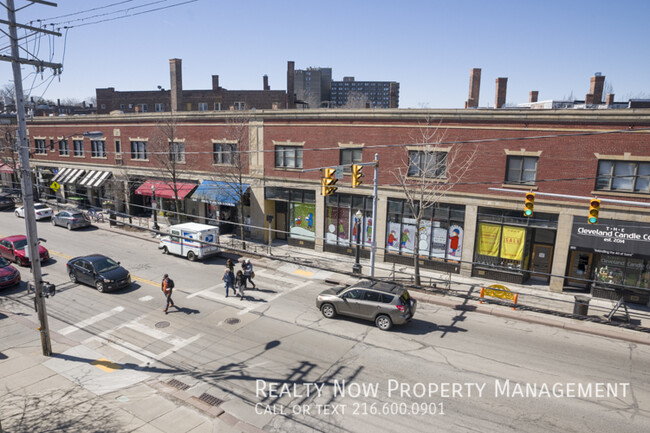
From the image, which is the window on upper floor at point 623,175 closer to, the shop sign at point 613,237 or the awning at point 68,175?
the shop sign at point 613,237

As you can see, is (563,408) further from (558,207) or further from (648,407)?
(558,207)

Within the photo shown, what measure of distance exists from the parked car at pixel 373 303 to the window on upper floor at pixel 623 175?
11976 mm

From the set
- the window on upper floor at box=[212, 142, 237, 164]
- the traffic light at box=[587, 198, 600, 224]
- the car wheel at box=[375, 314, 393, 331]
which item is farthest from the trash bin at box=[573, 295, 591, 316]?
the window on upper floor at box=[212, 142, 237, 164]

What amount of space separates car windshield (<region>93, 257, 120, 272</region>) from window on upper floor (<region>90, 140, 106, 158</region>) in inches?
912

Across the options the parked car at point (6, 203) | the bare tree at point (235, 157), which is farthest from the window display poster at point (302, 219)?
the parked car at point (6, 203)

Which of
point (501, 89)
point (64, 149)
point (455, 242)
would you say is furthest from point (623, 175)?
point (64, 149)

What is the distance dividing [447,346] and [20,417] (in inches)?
534

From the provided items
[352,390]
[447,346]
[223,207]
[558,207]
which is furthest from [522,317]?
[223,207]

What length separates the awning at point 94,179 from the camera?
134 ft

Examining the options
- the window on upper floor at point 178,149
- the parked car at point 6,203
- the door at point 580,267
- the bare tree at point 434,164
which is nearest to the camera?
the door at point 580,267

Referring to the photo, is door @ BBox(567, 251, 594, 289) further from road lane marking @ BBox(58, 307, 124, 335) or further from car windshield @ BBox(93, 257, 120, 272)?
car windshield @ BBox(93, 257, 120, 272)

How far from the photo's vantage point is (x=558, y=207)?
22000mm

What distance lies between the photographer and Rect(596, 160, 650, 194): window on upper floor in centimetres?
2014

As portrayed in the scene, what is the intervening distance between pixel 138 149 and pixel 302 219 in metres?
19.1
